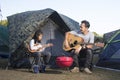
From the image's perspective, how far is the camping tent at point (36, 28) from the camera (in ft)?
32.8

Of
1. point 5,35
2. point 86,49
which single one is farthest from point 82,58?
point 5,35

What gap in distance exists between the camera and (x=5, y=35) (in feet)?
45.7

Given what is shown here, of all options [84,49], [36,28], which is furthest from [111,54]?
[36,28]

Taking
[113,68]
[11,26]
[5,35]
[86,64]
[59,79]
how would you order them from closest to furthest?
[59,79] < [86,64] < [113,68] < [11,26] < [5,35]

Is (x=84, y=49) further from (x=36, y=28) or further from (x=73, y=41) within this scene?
(x=36, y=28)

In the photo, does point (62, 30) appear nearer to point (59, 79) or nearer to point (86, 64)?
point (86, 64)

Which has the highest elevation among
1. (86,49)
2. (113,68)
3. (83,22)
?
(83,22)

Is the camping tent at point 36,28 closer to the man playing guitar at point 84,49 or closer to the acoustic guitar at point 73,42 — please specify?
the acoustic guitar at point 73,42

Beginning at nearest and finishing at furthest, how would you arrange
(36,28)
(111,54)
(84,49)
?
1. (84,49)
2. (111,54)
3. (36,28)

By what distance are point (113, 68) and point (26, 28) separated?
10.2ft

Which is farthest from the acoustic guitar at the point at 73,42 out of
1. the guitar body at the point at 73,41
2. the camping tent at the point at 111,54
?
the camping tent at the point at 111,54

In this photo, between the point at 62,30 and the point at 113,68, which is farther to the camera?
the point at 62,30

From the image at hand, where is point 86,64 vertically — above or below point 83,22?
below

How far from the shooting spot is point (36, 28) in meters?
10.1
